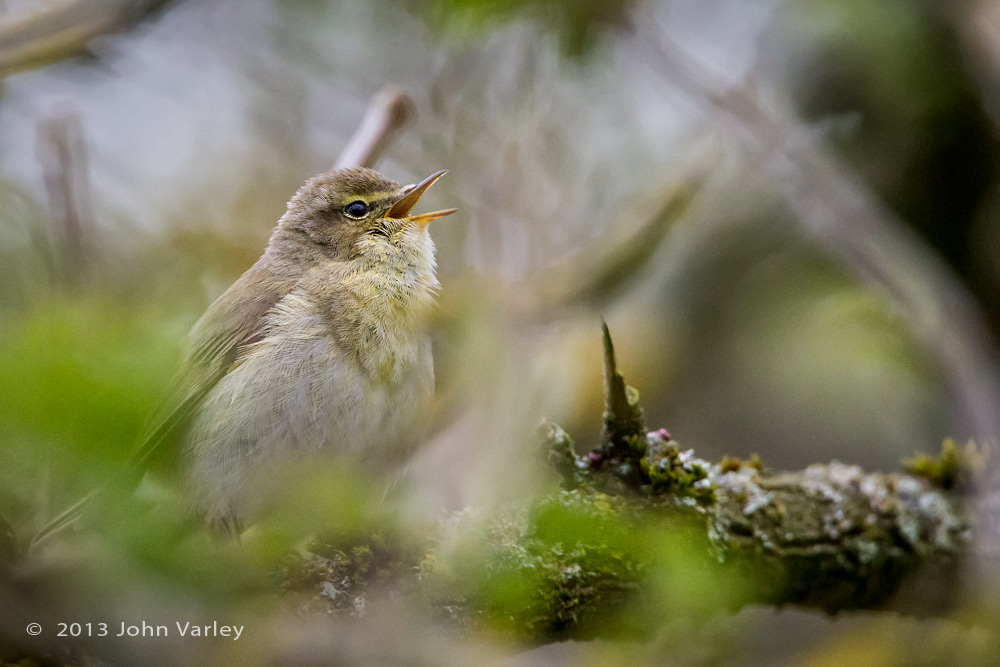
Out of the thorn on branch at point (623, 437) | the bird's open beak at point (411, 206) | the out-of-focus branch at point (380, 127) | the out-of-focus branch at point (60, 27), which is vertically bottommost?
the thorn on branch at point (623, 437)

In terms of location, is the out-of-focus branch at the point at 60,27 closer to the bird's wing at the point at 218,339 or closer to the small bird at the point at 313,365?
the small bird at the point at 313,365

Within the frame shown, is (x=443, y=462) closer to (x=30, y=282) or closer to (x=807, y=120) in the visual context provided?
(x=30, y=282)

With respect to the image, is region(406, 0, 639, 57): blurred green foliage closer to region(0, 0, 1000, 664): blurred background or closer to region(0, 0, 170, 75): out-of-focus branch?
region(0, 0, 1000, 664): blurred background

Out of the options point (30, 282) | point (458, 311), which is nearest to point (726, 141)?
point (458, 311)

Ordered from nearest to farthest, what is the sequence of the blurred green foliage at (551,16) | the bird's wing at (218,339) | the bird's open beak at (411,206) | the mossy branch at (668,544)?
1. the mossy branch at (668,544)
2. the blurred green foliage at (551,16)
3. the bird's wing at (218,339)
4. the bird's open beak at (411,206)

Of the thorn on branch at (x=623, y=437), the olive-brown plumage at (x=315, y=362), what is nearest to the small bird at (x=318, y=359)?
the olive-brown plumage at (x=315, y=362)

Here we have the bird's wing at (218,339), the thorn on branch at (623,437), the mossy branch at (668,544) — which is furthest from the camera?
the bird's wing at (218,339)

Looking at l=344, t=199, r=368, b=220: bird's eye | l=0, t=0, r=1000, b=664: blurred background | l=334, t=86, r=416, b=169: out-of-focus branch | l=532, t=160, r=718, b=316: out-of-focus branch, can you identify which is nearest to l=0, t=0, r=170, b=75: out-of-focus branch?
l=0, t=0, r=1000, b=664: blurred background

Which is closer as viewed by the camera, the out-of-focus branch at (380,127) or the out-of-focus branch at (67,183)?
the out-of-focus branch at (67,183)
